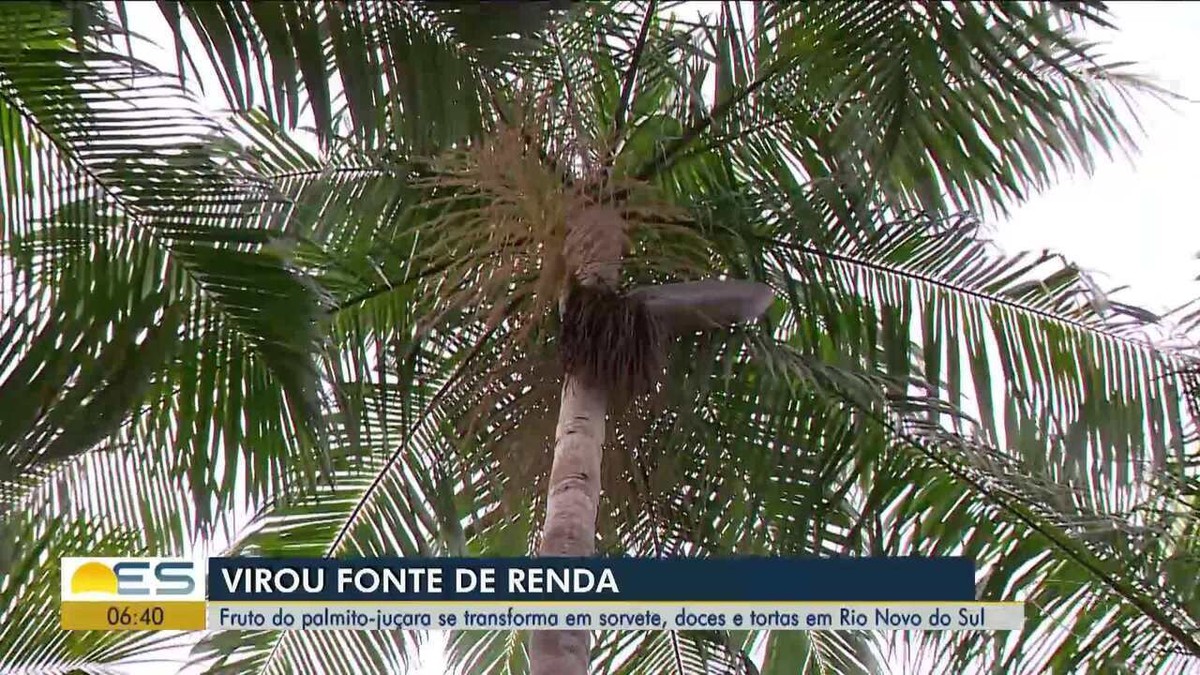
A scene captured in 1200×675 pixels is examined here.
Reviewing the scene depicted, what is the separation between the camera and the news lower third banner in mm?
3357

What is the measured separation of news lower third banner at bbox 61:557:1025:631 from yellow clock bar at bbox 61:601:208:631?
0.01m

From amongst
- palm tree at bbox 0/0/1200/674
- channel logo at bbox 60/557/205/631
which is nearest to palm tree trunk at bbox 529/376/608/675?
palm tree at bbox 0/0/1200/674

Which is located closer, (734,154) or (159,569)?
(159,569)

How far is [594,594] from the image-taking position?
3.32 meters

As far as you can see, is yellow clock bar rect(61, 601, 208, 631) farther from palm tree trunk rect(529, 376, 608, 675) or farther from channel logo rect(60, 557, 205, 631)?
palm tree trunk rect(529, 376, 608, 675)

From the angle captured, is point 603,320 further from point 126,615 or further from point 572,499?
point 126,615

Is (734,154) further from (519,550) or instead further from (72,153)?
(72,153)

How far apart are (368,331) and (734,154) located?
144cm

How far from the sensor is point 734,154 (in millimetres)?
4707

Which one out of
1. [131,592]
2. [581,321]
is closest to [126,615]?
[131,592]

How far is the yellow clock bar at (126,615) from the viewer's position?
385 cm

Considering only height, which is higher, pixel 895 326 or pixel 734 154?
pixel 734 154

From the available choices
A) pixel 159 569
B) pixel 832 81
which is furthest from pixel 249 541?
pixel 832 81

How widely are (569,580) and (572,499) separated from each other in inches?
10.3
